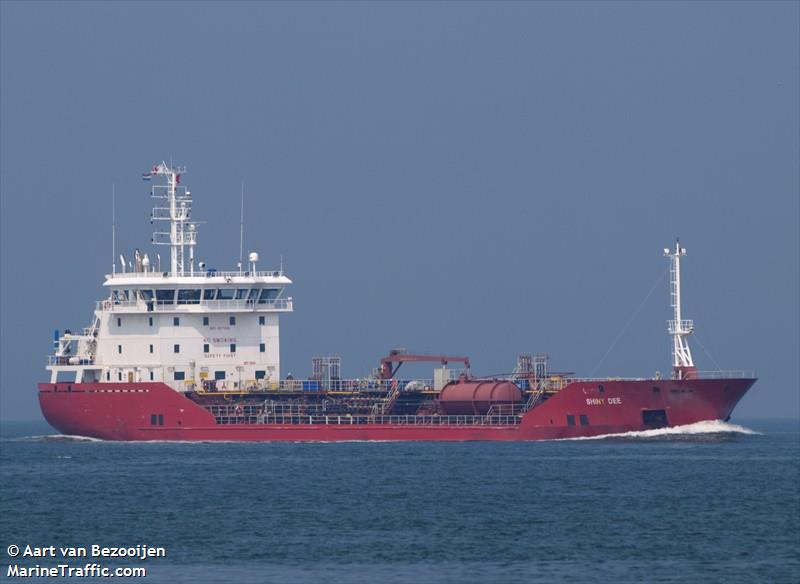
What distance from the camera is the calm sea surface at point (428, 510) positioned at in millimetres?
39250

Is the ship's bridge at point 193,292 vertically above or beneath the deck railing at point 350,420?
above

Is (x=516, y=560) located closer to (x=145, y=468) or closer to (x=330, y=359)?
(x=145, y=468)

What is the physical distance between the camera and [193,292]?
78.1m

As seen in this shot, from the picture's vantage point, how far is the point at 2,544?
43.5m

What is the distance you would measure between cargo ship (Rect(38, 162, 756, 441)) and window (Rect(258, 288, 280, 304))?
7cm

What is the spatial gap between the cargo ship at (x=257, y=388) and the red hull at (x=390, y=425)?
0.05 metres

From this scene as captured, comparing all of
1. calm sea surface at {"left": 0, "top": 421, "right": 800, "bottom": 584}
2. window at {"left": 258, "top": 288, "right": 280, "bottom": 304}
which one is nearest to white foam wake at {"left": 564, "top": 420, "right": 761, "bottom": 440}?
calm sea surface at {"left": 0, "top": 421, "right": 800, "bottom": 584}

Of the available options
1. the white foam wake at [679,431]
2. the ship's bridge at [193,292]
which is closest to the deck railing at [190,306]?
the ship's bridge at [193,292]

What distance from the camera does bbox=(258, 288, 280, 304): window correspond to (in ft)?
260

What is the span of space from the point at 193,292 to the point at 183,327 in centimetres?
171

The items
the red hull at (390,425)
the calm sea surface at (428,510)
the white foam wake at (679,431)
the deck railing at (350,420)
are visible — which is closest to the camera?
the calm sea surface at (428,510)

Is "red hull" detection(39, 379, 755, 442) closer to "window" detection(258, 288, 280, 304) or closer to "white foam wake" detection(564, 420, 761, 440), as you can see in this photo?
"white foam wake" detection(564, 420, 761, 440)

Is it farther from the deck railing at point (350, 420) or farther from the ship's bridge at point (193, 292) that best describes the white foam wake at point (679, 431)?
the ship's bridge at point (193, 292)

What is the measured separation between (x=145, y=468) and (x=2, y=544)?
20.0 meters
